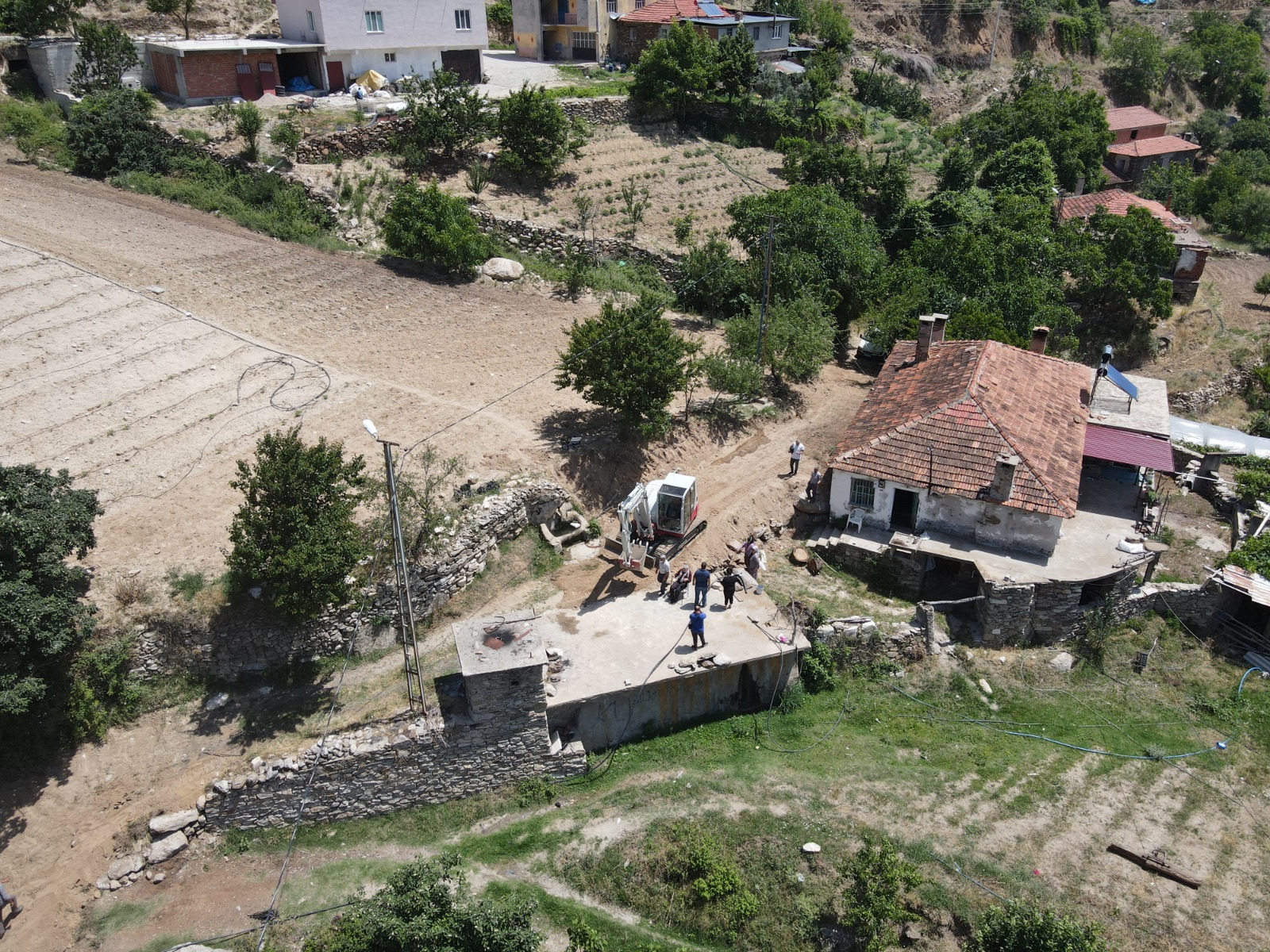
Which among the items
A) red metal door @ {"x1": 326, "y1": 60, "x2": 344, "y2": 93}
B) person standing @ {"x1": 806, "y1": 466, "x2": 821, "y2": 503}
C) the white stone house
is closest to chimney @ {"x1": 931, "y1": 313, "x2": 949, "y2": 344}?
person standing @ {"x1": 806, "y1": 466, "x2": 821, "y2": 503}

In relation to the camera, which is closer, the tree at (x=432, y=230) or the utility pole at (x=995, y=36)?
the tree at (x=432, y=230)

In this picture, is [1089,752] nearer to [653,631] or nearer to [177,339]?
[653,631]

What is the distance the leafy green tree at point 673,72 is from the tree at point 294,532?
34.5 meters

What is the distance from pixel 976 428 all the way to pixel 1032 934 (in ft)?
39.8

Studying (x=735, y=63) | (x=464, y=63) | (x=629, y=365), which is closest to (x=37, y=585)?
(x=629, y=365)

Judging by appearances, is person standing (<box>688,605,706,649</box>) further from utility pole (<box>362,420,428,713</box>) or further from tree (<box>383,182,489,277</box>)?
tree (<box>383,182,489,277</box>)

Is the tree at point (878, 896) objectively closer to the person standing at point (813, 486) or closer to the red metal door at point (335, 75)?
the person standing at point (813, 486)

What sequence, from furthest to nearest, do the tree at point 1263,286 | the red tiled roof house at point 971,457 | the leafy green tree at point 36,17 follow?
the tree at point 1263,286 → the leafy green tree at point 36,17 → the red tiled roof house at point 971,457

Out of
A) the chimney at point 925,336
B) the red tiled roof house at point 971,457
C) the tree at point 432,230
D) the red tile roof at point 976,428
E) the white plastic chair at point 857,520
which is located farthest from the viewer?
the tree at point 432,230

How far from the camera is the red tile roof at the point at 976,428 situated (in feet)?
70.3

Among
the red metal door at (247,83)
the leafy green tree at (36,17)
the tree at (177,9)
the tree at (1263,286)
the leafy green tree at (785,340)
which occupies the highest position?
the tree at (177,9)

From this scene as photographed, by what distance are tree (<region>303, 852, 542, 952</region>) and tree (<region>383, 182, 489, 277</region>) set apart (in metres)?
23.0

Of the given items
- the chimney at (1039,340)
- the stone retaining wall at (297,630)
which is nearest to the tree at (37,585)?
the stone retaining wall at (297,630)

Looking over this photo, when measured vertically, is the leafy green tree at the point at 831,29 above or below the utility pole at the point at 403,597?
above
